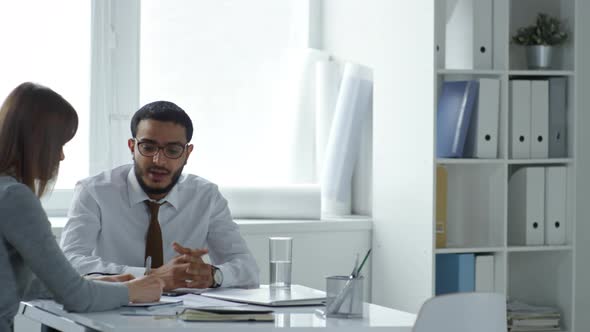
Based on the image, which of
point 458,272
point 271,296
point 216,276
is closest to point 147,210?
point 216,276

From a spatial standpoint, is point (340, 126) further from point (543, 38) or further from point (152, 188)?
point (152, 188)

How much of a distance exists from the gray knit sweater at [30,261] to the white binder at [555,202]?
7.51ft

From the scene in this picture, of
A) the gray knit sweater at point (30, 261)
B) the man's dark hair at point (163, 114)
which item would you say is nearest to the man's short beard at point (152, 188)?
the man's dark hair at point (163, 114)

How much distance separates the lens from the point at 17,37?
418cm

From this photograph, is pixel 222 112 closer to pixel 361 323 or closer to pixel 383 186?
pixel 383 186

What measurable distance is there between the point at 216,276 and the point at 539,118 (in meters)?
1.78

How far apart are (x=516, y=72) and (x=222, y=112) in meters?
1.39

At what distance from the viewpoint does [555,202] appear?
4230mm

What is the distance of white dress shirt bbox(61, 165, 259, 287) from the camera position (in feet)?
10.6

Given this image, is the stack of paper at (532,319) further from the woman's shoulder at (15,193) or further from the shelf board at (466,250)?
the woman's shoulder at (15,193)

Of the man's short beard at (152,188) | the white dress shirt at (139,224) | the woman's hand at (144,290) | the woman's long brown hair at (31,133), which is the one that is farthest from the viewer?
the man's short beard at (152,188)

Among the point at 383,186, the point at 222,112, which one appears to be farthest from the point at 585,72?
the point at 222,112

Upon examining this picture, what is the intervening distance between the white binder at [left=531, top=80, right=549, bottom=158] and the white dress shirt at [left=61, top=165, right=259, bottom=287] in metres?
1.45

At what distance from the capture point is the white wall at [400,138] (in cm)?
407
